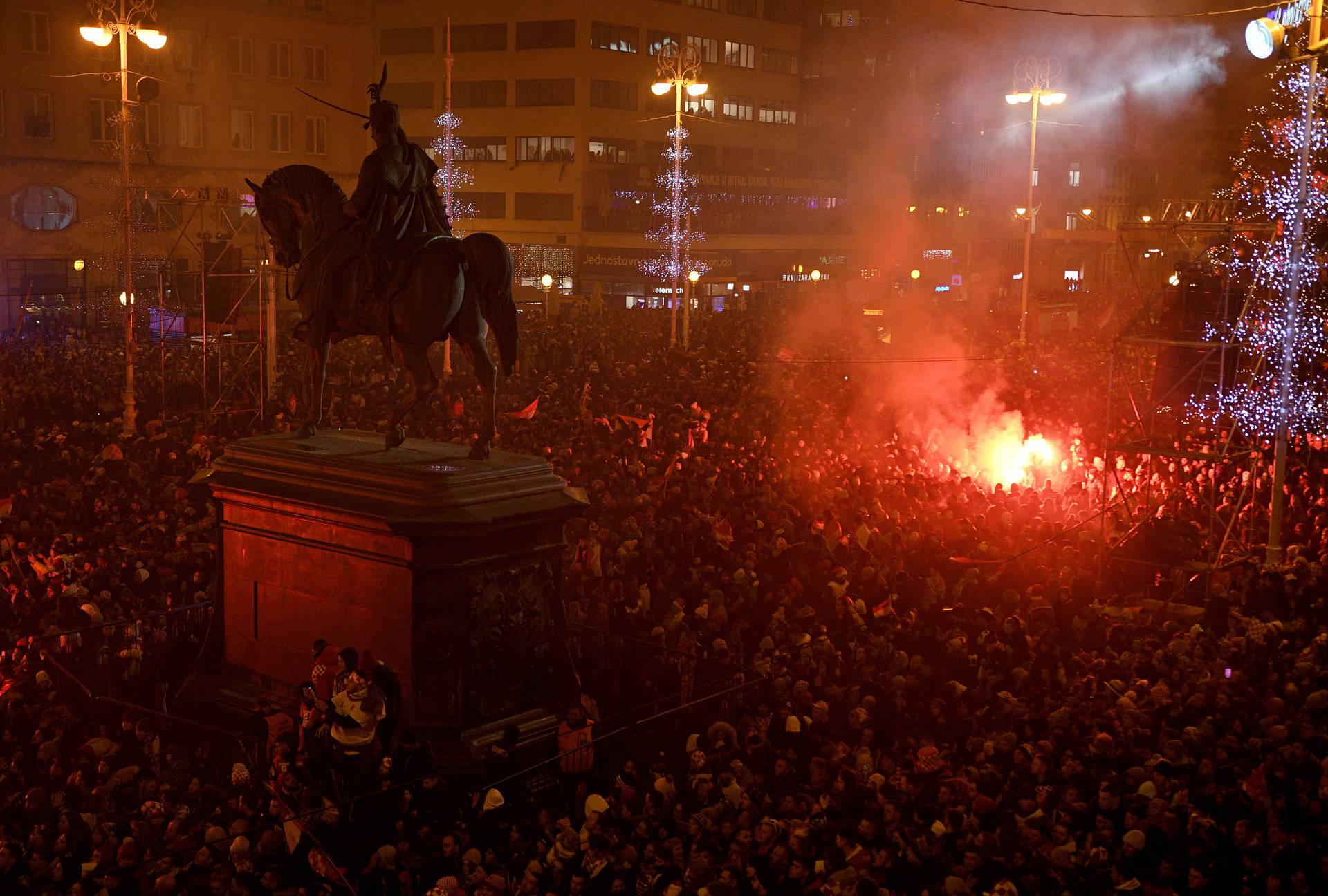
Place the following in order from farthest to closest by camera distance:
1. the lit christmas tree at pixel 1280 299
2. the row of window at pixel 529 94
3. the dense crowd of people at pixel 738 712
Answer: the row of window at pixel 529 94
the lit christmas tree at pixel 1280 299
the dense crowd of people at pixel 738 712

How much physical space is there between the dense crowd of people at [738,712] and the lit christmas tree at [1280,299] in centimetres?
168

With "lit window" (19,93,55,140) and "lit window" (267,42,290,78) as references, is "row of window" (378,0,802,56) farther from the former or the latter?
"lit window" (19,93,55,140)

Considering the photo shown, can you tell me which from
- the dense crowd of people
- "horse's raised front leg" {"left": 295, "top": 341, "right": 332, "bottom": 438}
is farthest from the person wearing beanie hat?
"horse's raised front leg" {"left": 295, "top": 341, "right": 332, "bottom": 438}

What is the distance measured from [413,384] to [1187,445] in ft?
35.5

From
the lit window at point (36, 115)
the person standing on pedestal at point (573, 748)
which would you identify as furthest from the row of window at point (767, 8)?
the person standing on pedestal at point (573, 748)

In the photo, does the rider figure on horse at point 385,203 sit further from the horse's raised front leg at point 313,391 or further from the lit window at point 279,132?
the lit window at point 279,132

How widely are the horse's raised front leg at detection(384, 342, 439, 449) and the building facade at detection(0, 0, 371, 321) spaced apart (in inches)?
1275

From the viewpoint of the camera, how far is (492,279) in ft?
32.6

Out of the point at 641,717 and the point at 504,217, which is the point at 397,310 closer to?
the point at 641,717

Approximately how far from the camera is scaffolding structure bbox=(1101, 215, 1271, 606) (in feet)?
45.9

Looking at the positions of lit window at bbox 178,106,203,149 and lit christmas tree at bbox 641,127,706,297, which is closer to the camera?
lit window at bbox 178,106,203,149

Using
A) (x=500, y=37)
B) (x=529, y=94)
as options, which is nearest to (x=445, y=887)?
(x=529, y=94)

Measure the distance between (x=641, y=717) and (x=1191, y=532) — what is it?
8.23 meters

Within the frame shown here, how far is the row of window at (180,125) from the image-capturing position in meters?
44.9
